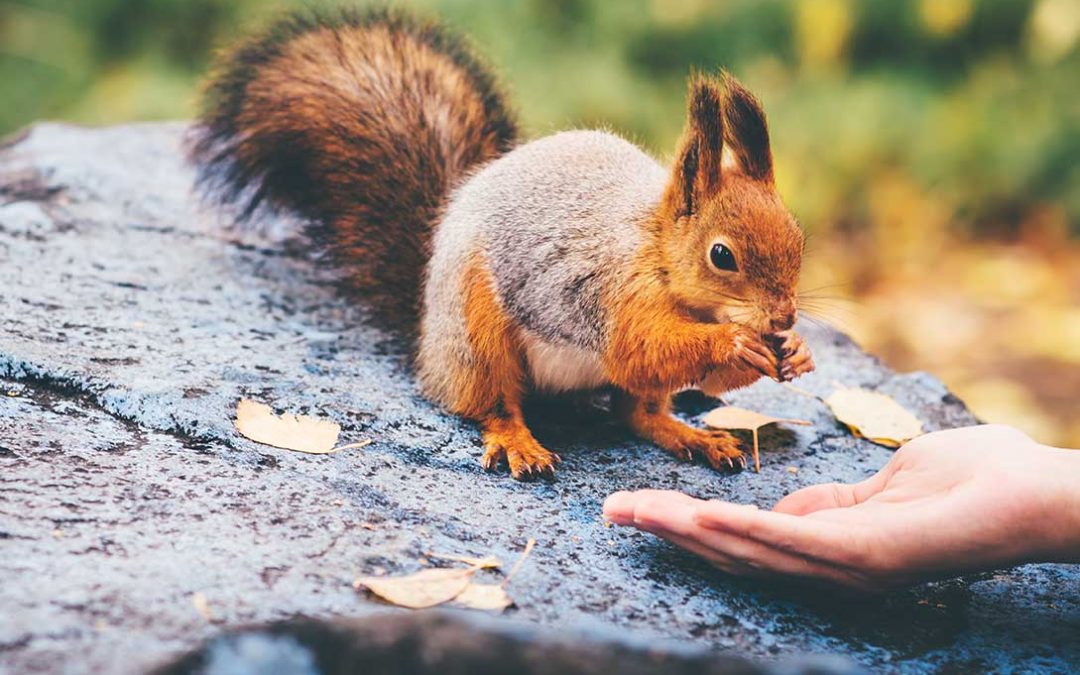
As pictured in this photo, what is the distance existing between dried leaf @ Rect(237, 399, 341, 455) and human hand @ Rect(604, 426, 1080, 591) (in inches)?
17.9

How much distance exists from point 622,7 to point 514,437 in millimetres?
2732

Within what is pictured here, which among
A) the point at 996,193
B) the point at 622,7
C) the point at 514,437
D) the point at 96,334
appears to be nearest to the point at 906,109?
the point at 996,193

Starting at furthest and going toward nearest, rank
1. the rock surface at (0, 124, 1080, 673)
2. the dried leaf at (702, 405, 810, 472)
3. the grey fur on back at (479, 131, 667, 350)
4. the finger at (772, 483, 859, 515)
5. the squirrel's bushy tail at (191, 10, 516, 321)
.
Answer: the squirrel's bushy tail at (191, 10, 516, 321), the dried leaf at (702, 405, 810, 472), the grey fur on back at (479, 131, 667, 350), the finger at (772, 483, 859, 515), the rock surface at (0, 124, 1080, 673)

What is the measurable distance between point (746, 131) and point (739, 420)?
20.6 inches

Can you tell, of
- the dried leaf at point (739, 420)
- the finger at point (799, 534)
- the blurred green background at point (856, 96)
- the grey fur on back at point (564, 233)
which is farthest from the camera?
the blurred green background at point (856, 96)

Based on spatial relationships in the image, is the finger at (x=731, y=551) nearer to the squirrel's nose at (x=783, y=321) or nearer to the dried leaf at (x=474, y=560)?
the dried leaf at (x=474, y=560)

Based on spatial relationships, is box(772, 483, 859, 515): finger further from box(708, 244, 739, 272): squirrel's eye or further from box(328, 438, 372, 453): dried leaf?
box(328, 438, 372, 453): dried leaf

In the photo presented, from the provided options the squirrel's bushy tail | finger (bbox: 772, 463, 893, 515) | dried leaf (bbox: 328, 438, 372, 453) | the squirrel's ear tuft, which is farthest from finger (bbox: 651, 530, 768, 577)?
the squirrel's bushy tail

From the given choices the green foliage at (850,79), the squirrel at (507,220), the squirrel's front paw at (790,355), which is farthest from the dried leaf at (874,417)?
the green foliage at (850,79)

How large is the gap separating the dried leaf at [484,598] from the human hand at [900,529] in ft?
0.65

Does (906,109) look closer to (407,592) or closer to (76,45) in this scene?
(76,45)

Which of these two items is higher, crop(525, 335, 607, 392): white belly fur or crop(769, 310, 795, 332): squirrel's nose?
→ crop(769, 310, 795, 332): squirrel's nose

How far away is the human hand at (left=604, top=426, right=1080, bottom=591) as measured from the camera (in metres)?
1.17

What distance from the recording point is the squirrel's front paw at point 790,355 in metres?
1.47
